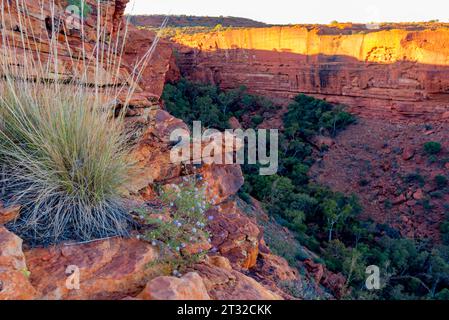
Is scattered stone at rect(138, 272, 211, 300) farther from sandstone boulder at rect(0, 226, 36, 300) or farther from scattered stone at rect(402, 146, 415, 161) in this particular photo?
scattered stone at rect(402, 146, 415, 161)

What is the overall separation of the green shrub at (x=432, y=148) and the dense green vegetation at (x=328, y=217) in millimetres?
1673

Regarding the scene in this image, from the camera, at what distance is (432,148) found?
1337 cm

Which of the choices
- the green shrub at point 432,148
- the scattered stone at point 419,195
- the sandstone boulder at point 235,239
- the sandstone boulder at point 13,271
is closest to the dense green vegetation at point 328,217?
the scattered stone at point 419,195

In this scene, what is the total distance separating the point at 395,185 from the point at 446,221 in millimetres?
2284

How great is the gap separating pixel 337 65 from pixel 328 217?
431 inches

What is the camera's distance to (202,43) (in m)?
21.4

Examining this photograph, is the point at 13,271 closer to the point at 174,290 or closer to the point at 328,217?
the point at 174,290

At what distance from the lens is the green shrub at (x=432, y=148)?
13312 millimetres

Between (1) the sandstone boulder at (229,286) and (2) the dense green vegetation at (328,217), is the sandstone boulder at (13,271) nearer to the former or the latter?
(1) the sandstone boulder at (229,286)

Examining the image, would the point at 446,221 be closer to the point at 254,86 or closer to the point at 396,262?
the point at 396,262

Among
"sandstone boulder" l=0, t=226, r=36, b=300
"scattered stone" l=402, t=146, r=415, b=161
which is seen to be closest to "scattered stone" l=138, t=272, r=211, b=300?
"sandstone boulder" l=0, t=226, r=36, b=300

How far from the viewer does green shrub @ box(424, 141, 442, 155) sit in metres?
13.3

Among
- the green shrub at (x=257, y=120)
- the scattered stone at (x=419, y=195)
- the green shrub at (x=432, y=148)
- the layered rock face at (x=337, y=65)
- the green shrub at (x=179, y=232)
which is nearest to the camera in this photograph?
the green shrub at (x=179, y=232)

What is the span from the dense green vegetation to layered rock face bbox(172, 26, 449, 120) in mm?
1464
